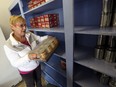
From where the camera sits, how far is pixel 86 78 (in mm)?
1099

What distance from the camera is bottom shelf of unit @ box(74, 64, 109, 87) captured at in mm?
1003

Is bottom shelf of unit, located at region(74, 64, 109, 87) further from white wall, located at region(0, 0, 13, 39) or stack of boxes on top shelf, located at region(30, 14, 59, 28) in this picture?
white wall, located at region(0, 0, 13, 39)

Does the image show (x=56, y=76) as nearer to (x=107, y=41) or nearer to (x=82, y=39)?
(x=82, y=39)

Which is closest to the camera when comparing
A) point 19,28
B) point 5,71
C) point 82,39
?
point 19,28

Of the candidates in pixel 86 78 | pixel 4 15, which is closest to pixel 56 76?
pixel 86 78

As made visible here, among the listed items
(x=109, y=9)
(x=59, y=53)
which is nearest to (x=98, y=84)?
(x=59, y=53)

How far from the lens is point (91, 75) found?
1.13 meters

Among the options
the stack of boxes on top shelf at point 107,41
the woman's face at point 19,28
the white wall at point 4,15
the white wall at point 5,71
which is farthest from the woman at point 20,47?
Result: the white wall at point 4,15

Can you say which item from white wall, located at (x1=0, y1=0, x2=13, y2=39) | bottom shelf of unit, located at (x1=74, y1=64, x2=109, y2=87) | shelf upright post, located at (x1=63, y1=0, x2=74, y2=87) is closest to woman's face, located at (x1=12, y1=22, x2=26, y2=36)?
shelf upright post, located at (x1=63, y1=0, x2=74, y2=87)

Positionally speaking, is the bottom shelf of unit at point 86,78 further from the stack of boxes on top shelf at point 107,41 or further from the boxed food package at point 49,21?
the boxed food package at point 49,21

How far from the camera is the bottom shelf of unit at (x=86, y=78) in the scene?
3.29ft

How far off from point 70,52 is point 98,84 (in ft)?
1.40

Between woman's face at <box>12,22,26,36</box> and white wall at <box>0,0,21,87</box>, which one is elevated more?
woman's face at <box>12,22,26,36</box>

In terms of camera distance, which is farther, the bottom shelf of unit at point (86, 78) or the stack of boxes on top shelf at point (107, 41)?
the bottom shelf of unit at point (86, 78)
